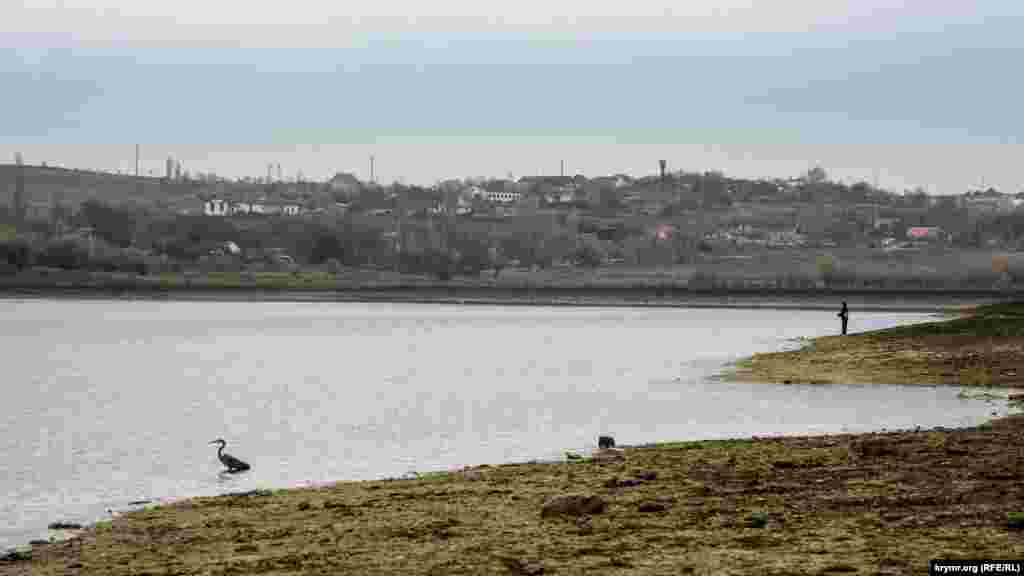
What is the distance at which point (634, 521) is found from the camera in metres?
18.2

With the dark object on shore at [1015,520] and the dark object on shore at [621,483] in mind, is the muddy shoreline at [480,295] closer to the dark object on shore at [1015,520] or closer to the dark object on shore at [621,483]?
the dark object on shore at [621,483]

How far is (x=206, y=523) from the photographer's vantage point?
68.6ft

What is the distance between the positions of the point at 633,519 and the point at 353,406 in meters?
27.5

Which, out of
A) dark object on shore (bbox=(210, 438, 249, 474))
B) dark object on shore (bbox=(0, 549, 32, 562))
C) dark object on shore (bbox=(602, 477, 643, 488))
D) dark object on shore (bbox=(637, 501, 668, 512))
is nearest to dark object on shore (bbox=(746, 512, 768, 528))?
dark object on shore (bbox=(637, 501, 668, 512))

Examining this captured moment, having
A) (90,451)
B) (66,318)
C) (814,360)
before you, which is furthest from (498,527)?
(66,318)

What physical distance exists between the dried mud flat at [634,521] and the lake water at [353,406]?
2838 millimetres

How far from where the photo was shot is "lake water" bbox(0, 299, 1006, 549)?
95.7ft

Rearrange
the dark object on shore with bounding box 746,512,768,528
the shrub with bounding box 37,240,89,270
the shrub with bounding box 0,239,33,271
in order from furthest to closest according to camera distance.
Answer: the shrub with bounding box 37,240,89,270
the shrub with bounding box 0,239,33,271
the dark object on shore with bounding box 746,512,768,528

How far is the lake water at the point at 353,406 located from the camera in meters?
29.2

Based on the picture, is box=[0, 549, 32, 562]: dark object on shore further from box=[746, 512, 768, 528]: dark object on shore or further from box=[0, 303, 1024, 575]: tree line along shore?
box=[746, 512, 768, 528]: dark object on shore

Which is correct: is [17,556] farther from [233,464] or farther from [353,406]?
[353,406]

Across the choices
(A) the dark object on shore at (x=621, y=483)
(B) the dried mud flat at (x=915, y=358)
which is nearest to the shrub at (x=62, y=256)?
(B) the dried mud flat at (x=915, y=358)

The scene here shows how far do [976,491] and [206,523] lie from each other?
8.96 meters

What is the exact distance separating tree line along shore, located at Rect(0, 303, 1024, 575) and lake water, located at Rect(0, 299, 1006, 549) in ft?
8.26
